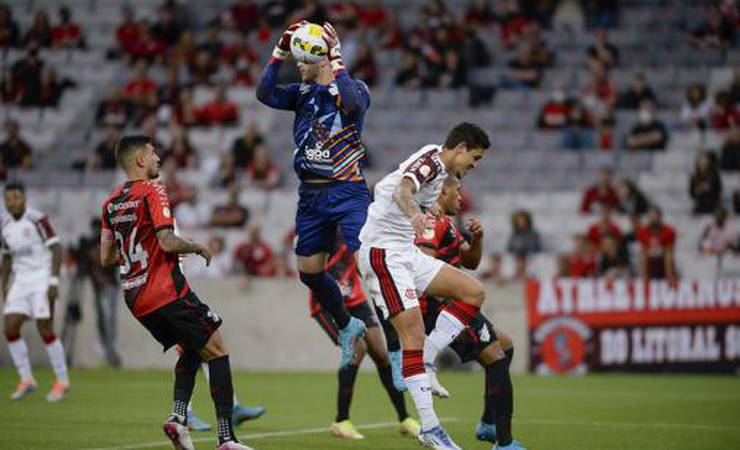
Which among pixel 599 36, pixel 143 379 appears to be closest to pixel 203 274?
pixel 143 379

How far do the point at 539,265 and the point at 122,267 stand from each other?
14.3m

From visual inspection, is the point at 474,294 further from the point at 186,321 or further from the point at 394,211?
the point at 186,321

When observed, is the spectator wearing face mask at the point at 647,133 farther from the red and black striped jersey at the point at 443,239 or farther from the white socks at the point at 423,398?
the white socks at the point at 423,398

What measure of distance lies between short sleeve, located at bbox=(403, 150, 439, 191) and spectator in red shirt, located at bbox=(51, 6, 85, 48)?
22.8m

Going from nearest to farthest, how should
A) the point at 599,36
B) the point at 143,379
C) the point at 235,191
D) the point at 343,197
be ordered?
1. the point at 343,197
2. the point at 143,379
3. the point at 235,191
4. the point at 599,36

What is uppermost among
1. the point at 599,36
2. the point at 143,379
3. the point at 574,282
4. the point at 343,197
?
the point at 599,36

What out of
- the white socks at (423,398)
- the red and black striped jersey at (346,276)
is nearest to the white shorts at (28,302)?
the red and black striped jersey at (346,276)

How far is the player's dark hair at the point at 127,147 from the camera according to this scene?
10453 mm

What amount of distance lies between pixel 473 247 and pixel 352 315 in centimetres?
181

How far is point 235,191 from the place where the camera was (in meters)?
25.6

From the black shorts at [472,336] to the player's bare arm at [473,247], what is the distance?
49 centimetres

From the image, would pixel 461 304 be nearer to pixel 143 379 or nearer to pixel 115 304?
pixel 143 379

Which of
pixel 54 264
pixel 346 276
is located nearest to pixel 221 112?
pixel 54 264

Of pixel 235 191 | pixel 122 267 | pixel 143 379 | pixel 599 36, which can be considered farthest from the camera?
pixel 599 36
